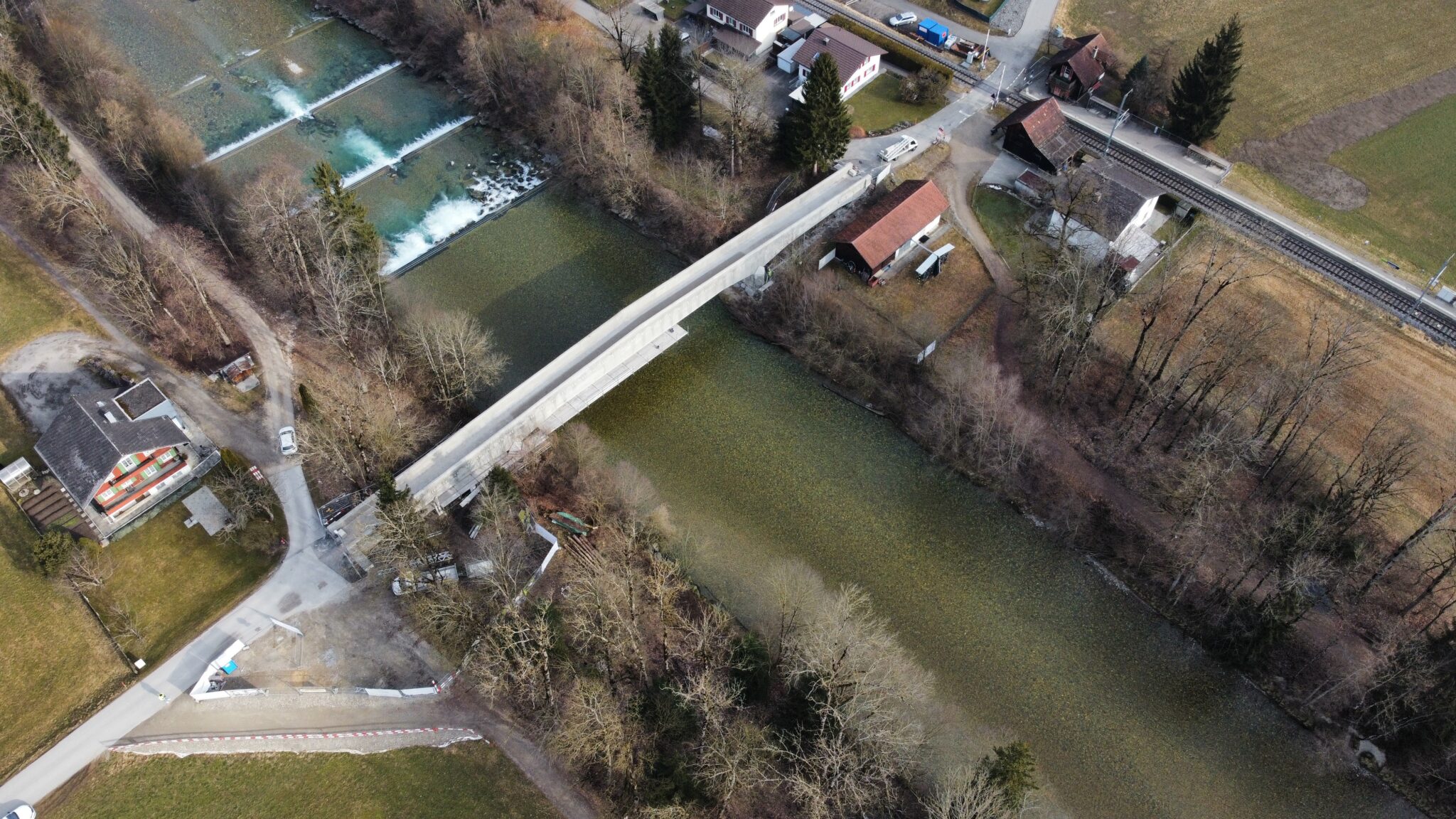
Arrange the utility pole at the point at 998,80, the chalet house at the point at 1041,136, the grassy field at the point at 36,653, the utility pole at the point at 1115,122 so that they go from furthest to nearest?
the utility pole at the point at 998,80 < the utility pole at the point at 1115,122 < the chalet house at the point at 1041,136 < the grassy field at the point at 36,653

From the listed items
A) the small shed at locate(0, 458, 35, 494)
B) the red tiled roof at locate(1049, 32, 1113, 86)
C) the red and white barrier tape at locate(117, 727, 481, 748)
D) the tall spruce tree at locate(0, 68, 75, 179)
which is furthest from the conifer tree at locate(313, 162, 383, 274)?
the red tiled roof at locate(1049, 32, 1113, 86)

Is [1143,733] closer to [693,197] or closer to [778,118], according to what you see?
[693,197]

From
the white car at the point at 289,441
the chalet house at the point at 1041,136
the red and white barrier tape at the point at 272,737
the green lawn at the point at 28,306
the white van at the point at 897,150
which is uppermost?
the chalet house at the point at 1041,136

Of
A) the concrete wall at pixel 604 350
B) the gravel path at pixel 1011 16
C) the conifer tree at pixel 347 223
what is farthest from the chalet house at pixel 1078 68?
the conifer tree at pixel 347 223

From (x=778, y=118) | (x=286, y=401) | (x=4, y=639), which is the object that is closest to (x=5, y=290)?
(x=286, y=401)

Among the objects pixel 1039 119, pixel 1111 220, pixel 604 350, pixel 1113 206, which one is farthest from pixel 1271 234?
pixel 604 350

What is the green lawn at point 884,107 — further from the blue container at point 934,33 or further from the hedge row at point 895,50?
the blue container at point 934,33
